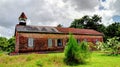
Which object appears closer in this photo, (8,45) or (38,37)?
(38,37)

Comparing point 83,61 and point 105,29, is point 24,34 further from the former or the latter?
point 105,29

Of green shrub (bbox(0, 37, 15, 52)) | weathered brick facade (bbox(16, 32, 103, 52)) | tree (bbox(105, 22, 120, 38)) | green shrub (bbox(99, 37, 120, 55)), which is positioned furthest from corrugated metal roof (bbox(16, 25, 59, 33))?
tree (bbox(105, 22, 120, 38))

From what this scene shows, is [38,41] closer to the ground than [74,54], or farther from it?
farther from it

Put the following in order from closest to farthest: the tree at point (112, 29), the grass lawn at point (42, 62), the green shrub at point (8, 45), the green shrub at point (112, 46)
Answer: the grass lawn at point (42, 62)
the green shrub at point (112, 46)
the green shrub at point (8, 45)
the tree at point (112, 29)

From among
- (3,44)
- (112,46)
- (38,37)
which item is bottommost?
(3,44)

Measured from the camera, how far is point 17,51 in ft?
113

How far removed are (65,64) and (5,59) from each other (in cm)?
740

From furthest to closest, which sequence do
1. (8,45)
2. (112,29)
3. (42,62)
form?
(112,29) < (8,45) < (42,62)

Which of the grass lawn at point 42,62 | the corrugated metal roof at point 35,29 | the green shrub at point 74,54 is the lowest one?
the grass lawn at point 42,62

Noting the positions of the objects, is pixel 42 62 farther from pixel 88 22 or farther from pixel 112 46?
pixel 88 22

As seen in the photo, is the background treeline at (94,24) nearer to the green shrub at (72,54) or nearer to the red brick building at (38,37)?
the red brick building at (38,37)

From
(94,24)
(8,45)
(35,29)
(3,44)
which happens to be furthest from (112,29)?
(3,44)

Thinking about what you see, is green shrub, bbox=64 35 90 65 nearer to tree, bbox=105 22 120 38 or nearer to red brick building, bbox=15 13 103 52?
red brick building, bbox=15 13 103 52

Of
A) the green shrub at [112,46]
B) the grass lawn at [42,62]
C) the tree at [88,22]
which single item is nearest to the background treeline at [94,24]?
the tree at [88,22]
